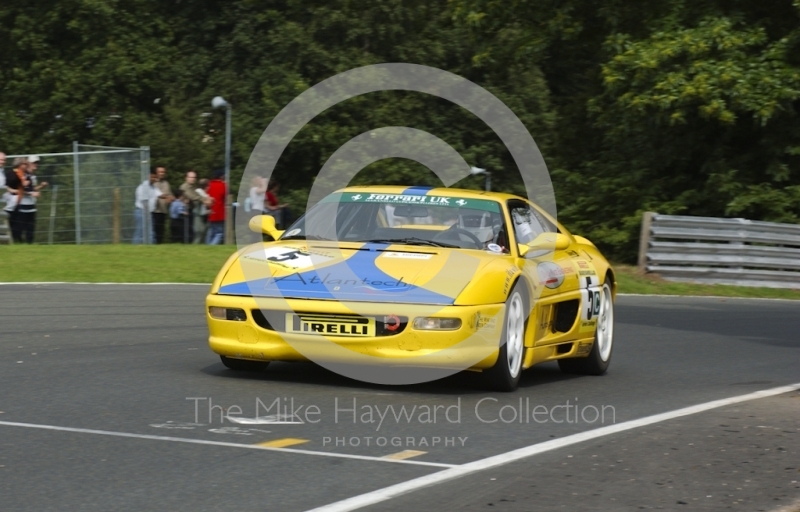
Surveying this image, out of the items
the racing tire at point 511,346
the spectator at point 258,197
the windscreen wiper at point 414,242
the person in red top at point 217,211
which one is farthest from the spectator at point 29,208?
the racing tire at point 511,346

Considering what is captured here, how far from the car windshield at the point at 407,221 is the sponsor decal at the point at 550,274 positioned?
0.33 m

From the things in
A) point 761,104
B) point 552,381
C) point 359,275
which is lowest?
point 552,381

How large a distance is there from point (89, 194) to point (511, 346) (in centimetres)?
1741

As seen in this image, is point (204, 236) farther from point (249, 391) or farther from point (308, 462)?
point (308, 462)

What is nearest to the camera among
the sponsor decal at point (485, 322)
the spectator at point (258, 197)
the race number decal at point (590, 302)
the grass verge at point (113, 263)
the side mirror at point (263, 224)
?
the sponsor decal at point (485, 322)

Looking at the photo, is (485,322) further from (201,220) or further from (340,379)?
(201,220)

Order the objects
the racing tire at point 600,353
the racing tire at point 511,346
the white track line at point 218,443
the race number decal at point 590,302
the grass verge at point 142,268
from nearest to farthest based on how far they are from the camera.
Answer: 1. the white track line at point 218,443
2. the racing tire at point 511,346
3. the race number decal at point 590,302
4. the racing tire at point 600,353
5. the grass verge at point 142,268

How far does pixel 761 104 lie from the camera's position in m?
23.2

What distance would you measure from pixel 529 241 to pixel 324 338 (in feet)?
6.82

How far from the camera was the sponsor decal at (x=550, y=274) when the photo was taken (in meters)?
9.05

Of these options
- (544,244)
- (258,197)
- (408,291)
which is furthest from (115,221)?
(408,291)

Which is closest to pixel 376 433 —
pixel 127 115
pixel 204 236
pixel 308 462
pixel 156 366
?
pixel 308 462

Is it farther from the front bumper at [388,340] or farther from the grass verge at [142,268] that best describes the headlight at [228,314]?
the grass verge at [142,268]

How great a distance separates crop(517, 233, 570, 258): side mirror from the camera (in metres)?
9.02
